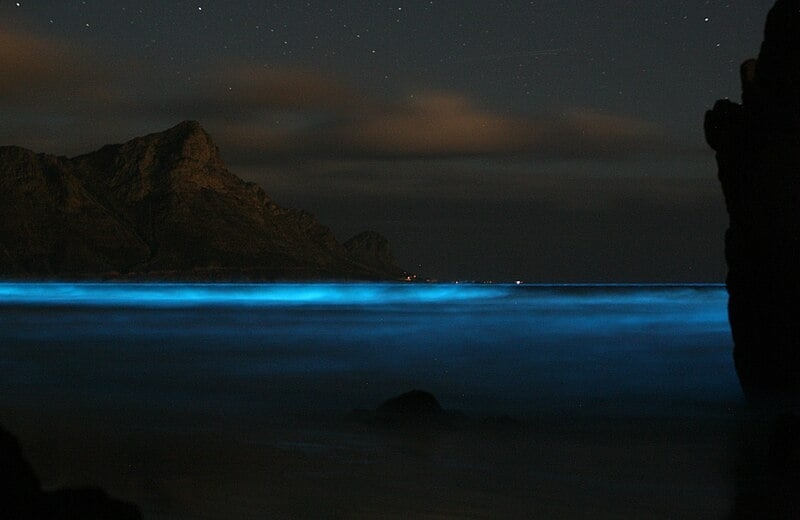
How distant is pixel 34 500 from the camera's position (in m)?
6.52

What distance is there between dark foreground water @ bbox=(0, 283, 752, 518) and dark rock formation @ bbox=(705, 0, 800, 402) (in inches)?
53.7

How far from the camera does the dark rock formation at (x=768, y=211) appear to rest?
715 inches

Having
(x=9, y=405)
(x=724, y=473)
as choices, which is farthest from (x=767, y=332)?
(x=9, y=405)

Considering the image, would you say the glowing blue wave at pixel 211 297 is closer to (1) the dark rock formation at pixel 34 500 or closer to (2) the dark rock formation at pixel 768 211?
(2) the dark rock formation at pixel 768 211

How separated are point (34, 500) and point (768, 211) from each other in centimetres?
1504

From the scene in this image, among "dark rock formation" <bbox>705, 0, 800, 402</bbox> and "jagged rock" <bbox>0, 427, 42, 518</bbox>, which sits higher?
"dark rock formation" <bbox>705, 0, 800, 402</bbox>

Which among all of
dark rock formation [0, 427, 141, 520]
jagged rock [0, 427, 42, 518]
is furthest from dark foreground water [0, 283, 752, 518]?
jagged rock [0, 427, 42, 518]

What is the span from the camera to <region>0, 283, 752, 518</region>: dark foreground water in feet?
35.4

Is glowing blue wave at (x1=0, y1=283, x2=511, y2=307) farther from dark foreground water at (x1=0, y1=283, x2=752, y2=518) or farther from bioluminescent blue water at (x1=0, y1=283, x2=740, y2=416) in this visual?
dark foreground water at (x1=0, y1=283, x2=752, y2=518)

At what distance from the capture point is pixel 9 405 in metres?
18.3

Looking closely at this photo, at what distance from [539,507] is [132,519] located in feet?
15.4

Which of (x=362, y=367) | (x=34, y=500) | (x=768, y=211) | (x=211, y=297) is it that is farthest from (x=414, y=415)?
(x=211, y=297)

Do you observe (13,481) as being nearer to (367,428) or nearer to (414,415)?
(367,428)

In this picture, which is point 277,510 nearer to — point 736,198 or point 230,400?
point 230,400
